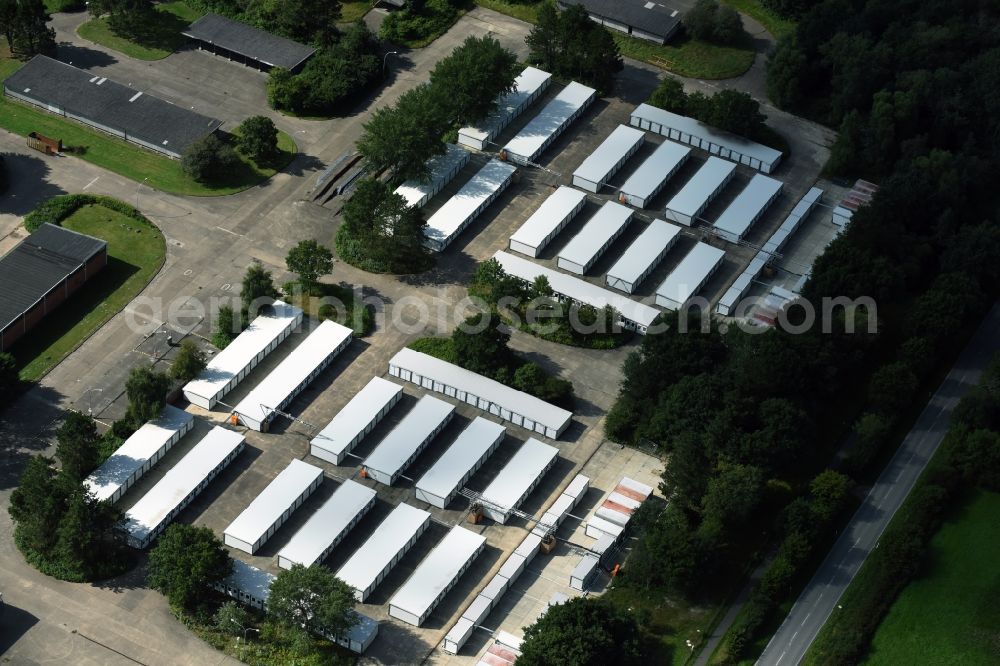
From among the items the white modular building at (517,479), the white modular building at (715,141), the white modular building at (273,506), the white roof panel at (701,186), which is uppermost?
the white modular building at (715,141)

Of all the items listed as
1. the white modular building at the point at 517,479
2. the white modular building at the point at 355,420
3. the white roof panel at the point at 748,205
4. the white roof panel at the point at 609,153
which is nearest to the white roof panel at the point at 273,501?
the white modular building at the point at 355,420

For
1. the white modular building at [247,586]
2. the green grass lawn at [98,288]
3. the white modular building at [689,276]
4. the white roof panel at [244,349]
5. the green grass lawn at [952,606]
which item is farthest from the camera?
the white modular building at [689,276]

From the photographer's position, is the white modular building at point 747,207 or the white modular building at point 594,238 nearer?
the white modular building at point 594,238

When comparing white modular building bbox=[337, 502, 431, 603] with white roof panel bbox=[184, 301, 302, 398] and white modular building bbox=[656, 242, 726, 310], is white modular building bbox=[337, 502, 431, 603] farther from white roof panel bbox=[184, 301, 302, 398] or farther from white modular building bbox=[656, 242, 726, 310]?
white modular building bbox=[656, 242, 726, 310]

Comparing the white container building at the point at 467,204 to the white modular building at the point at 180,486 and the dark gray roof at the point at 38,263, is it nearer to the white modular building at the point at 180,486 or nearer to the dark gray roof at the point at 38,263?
the white modular building at the point at 180,486

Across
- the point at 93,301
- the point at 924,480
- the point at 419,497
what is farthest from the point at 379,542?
the point at 924,480

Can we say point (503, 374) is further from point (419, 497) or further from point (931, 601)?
point (931, 601)

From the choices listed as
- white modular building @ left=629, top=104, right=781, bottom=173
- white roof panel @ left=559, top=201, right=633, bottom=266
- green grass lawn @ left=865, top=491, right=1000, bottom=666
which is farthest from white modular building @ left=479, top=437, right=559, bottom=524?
white modular building @ left=629, top=104, right=781, bottom=173
